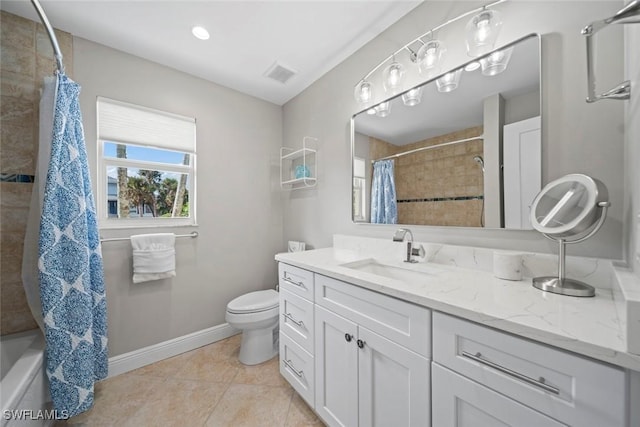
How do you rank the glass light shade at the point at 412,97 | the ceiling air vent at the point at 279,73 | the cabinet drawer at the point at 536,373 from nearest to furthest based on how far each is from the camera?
the cabinet drawer at the point at 536,373 < the glass light shade at the point at 412,97 < the ceiling air vent at the point at 279,73

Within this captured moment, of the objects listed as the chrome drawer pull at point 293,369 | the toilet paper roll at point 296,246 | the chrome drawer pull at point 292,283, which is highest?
the toilet paper roll at point 296,246

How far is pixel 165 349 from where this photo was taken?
1.88 metres

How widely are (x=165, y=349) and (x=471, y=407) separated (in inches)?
86.3

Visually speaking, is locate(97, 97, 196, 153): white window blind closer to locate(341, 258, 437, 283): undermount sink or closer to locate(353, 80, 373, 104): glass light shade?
locate(353, 80, 373, 104): glass light shade

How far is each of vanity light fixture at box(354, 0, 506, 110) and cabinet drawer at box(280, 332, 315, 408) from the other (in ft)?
5.42

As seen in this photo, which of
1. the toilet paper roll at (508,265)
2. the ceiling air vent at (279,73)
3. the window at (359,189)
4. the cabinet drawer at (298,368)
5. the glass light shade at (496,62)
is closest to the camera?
the toilet paper roll at (508,265)

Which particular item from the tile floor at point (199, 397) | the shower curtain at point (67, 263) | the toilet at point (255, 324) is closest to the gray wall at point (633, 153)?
the tile floor at point (199, 397)

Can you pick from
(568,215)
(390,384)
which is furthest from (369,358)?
(568,215)

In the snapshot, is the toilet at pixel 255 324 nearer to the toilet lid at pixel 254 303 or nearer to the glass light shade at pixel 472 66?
the toilet lid at pixel 254 303

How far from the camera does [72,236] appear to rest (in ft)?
4.23

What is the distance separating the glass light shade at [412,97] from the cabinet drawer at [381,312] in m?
1.17

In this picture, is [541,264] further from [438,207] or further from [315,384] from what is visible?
[315,384]

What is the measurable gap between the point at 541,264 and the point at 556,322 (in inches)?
19.7

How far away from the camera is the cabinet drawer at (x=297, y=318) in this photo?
1.28 metres
